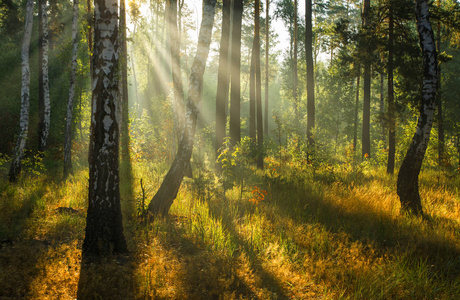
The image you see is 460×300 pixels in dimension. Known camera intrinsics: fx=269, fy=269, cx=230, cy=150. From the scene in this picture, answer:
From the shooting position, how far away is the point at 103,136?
399 cm

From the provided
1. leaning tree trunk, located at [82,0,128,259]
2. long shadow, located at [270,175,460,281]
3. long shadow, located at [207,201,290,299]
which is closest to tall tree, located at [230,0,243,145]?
long shadow, located at [270,175,460,281]

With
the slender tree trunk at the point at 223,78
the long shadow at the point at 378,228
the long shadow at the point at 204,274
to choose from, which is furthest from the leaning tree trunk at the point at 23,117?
the long shadow at the point at 378,228

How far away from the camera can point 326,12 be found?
2945 centimetres

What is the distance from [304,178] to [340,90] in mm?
22131

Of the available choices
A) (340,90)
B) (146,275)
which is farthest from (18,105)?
(340,90)

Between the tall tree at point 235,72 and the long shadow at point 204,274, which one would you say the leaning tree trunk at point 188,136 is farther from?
the tall tree at point 235,72

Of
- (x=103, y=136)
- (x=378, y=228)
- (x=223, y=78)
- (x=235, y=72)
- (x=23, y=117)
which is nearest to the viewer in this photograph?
(x=103, y=136)

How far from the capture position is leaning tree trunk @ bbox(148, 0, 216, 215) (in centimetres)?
573

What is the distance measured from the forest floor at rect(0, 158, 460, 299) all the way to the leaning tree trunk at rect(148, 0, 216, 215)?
1.26 ft

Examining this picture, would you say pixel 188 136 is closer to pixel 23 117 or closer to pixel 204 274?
pixel 204 274

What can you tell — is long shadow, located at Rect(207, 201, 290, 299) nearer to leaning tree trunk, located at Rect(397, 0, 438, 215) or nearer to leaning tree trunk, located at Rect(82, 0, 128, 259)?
leaning tree trunk, located at Rect(82, 0, 128, 259)

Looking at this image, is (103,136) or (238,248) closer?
(103,136)

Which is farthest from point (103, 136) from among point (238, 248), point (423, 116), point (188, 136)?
point (423, 116)

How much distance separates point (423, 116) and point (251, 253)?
5698 millimetres
